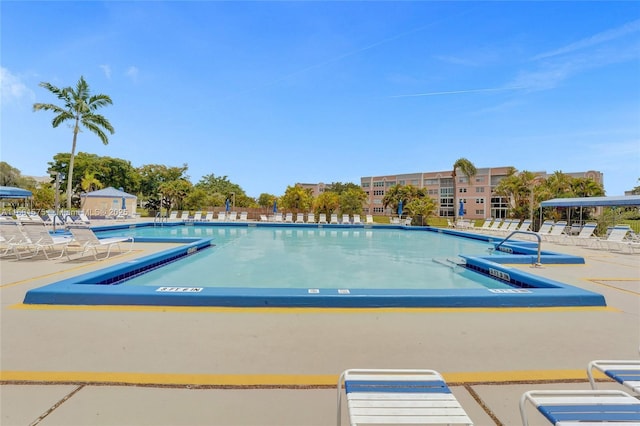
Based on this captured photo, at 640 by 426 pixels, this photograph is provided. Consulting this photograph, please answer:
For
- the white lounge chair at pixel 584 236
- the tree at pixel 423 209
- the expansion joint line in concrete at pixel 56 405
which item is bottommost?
the expansion joint line in concrete at pixel 56 405

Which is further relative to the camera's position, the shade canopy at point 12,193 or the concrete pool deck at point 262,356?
the shade canopy at point 12,193

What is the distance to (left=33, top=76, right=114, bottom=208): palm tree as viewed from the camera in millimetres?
20188

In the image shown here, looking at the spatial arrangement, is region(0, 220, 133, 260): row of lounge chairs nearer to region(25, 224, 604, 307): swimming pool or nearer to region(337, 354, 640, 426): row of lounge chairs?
region(25, 224, 604, 307): swimming pool

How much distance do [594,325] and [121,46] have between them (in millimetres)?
14992

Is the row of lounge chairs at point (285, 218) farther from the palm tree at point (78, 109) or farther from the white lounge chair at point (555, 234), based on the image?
the white lounge chair at point (555, 234)

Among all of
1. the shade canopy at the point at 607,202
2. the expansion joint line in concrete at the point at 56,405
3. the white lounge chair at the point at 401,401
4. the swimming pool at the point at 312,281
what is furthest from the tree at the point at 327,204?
the white lounge chair at the point at 401,401

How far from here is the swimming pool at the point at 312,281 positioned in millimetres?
4105

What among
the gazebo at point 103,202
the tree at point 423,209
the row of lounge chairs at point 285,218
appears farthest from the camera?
the gazebo at point 103,202

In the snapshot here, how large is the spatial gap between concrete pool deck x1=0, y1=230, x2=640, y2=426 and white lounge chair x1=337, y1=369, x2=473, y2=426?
0.46m

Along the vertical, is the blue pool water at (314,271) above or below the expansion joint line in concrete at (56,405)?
below

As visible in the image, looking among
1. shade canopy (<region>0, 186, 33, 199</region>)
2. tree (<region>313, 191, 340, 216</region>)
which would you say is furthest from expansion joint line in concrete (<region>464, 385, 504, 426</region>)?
tree (<region>313, 191, 340, 216</region>)

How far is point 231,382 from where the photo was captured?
2.26 meters

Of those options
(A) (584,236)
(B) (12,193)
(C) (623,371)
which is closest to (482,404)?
(C) (623,371)

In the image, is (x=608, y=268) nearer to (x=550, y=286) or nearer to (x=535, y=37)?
(x=550, y=286)
